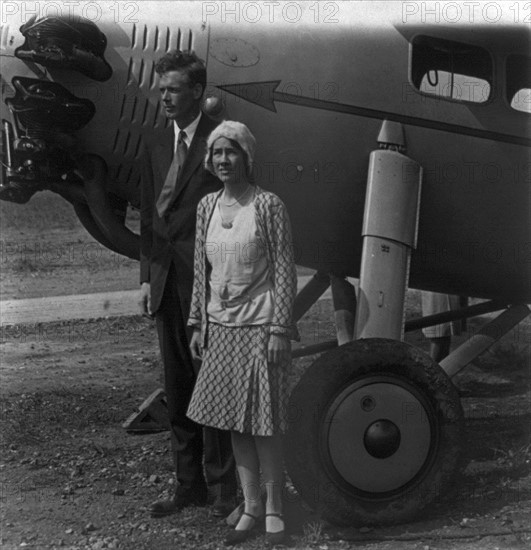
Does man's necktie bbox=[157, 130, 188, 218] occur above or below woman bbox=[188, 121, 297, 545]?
above

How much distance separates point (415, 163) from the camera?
200 inches

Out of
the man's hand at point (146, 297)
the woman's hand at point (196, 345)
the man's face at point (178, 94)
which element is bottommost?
the woman's hand at point (196, 345)

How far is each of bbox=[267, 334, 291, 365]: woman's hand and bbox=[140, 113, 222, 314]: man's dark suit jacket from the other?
586 mm

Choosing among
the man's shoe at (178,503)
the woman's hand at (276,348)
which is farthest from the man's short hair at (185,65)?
the man's shoe at (178,503)

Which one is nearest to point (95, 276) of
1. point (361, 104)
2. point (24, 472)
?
point (24, 472)

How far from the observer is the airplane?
473cm

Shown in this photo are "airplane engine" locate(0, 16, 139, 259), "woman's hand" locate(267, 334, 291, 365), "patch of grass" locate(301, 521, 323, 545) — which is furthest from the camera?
"airplane engine" locate(0, 16, 139, 259)

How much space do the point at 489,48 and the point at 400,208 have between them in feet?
3.39

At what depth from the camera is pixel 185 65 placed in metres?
4.55

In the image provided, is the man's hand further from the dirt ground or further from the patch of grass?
the patch of grass

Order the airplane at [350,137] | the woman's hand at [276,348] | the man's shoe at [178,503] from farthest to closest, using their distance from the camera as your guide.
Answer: the man's shoe at [178,503] < the airplane at [350,137] < the woman's hand at [276,348]

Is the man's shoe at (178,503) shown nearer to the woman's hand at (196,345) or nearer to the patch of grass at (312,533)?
the patch of grass at (312,533)

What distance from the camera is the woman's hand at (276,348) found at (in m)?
4.30

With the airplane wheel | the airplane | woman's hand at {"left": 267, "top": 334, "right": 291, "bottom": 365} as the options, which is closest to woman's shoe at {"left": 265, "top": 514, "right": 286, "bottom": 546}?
the airplane wheel
